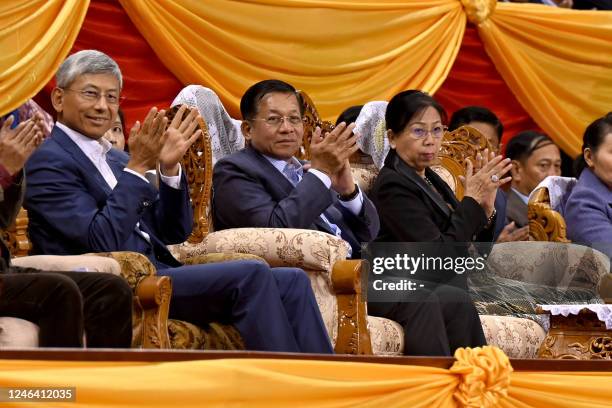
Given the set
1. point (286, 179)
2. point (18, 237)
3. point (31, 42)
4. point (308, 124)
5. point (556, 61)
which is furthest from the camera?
point (556, 61)

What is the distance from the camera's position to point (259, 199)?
3857mm

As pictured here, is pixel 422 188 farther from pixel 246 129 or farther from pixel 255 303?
pixel 255 303

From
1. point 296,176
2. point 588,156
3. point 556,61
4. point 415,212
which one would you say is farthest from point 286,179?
point 556,61

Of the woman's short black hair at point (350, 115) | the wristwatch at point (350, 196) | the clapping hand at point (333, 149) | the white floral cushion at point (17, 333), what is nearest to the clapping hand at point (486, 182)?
the wristwatch at point (350, 196)

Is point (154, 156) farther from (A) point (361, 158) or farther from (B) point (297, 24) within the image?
(B) point (297, 24)

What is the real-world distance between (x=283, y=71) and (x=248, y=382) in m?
3.06

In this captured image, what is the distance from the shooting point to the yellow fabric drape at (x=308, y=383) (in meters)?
2.53

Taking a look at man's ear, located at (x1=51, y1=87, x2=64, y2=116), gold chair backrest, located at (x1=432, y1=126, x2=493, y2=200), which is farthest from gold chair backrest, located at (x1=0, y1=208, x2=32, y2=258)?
gold chair backrest, located at (x1=432, y1=126, x2=493, y2=200)

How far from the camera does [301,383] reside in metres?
2.74

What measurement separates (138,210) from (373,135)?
1.38m

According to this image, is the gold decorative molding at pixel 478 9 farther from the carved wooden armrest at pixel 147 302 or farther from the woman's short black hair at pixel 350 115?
the carved wooden armrest at pixel 147 302

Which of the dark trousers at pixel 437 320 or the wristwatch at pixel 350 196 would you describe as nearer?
the dark trousers at pixel 437 320

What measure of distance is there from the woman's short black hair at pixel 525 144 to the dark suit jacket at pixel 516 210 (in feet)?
0.60

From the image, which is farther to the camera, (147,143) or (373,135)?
(373,135)
